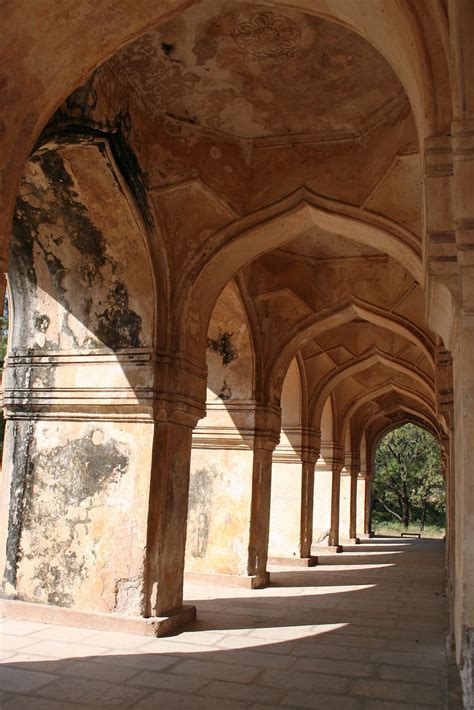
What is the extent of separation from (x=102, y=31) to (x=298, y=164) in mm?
3163

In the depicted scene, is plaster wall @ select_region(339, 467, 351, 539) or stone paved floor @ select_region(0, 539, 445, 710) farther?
plaster wall @ select_region(339, 467, 351, 539)

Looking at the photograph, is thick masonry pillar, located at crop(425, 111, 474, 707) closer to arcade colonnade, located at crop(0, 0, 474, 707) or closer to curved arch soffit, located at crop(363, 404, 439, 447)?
arcade colonnade, located at crop(0, 0, 474, 707)

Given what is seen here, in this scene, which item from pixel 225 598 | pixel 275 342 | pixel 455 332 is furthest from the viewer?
pixel 275 342

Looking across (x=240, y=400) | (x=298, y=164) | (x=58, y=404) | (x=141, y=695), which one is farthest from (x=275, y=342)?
(x=141, y=695)

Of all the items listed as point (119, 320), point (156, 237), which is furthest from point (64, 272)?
point (156, 237)

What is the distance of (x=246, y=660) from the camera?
510 cm

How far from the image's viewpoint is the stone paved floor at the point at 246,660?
4148 millimetres

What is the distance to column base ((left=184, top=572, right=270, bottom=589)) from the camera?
28.0 ft

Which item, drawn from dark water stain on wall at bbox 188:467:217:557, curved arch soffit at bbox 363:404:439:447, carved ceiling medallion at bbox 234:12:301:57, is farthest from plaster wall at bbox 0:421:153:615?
curved arch soffit at bbox 363:404:439:447

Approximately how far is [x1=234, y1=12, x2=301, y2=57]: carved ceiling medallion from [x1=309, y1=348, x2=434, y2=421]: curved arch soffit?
767 centimetres

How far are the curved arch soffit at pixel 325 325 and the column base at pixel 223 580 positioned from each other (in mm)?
2363

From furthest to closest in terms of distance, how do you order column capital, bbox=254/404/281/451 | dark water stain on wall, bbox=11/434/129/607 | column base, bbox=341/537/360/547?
column base, bbox=341/537/360/547, column capital, bbox=254/404/281/451, dark water stain on wall, bbox=11/434/129/607

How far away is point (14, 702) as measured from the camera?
12.8 ft

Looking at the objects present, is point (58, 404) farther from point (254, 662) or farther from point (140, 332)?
point (254, 662)
